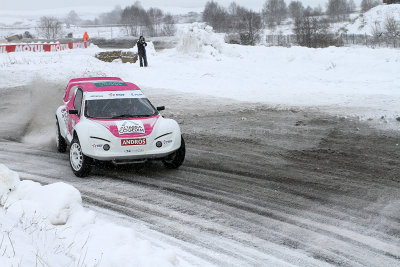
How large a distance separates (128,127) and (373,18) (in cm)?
6387

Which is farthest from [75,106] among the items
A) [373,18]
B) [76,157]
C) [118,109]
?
[373,18]

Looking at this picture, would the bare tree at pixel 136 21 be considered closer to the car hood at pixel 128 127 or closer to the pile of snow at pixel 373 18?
the pile of snow at pixel 373 18

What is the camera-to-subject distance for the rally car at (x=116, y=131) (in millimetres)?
8852

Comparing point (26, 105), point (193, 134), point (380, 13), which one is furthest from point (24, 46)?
point (380, 13)

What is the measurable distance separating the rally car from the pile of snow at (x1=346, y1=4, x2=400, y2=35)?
2280 inches

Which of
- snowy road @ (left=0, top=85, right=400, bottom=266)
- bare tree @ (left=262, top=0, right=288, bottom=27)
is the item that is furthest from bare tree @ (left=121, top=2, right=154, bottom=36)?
snowy road @ (left=0, top=85, right=400, bottom=266)

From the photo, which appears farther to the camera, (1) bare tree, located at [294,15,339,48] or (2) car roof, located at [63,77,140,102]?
(1) bare tree, located at [294,15,339,48]

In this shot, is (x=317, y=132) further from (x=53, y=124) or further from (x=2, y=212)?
(x=2, y=212)

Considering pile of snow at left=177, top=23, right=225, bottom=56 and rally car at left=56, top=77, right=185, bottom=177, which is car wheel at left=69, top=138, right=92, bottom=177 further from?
pile of snow at left=177, top=23, right=225, bottom=56

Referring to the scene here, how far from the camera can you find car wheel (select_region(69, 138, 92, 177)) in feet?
29.2

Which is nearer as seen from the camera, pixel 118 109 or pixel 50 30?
pixel 118 109

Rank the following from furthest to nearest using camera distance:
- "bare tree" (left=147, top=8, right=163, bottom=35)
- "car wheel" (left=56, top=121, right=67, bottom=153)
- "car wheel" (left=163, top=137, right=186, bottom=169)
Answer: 1. "bare tree" (left=147, top=8, right=163, bottom=35)
2. "car wheel" (left=56, top=121, right=67, bottom=153)
3. "car wheel" (left=163, top=137, right=186, bottom=169)

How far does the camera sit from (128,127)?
354 inches

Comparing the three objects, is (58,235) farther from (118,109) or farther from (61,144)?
(61,144)
